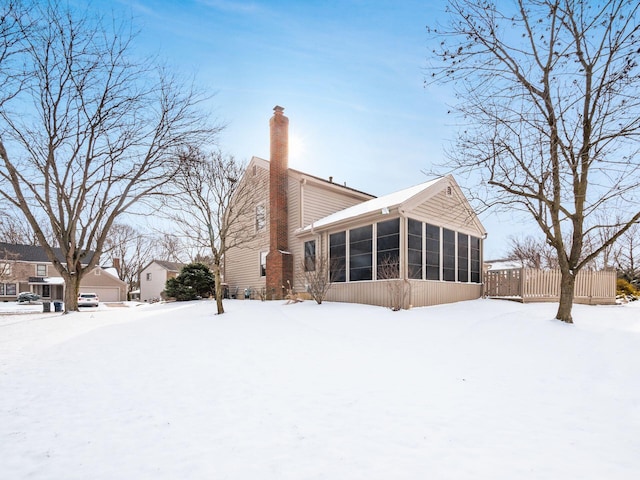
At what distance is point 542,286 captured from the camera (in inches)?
566

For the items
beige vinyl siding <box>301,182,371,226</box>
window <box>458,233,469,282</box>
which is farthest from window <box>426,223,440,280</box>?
beige vinyl siding <box>301,182,371,226</box>

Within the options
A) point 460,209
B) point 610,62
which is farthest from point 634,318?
point 610,62

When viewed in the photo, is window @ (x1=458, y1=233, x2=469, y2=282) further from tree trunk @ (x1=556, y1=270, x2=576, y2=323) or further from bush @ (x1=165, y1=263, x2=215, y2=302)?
bush @ (x1=165, y1=263, x2=215, y2=302)

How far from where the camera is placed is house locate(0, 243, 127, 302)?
39.0 m

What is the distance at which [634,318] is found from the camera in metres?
10.8

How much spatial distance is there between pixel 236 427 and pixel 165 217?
13456 millimetres

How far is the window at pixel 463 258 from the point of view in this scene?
14.5m

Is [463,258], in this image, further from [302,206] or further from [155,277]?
[155,277]

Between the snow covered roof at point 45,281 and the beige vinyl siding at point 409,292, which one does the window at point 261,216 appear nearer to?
the beige vinyl siding at point 409,292

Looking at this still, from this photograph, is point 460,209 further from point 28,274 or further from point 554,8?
point 28,274

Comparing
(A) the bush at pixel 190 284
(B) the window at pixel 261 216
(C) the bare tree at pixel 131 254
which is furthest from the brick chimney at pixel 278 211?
(C) the bare tree at pixel 131 254

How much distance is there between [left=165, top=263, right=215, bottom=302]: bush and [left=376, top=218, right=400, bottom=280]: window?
12.2 metres

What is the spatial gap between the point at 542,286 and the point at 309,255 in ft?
32.1

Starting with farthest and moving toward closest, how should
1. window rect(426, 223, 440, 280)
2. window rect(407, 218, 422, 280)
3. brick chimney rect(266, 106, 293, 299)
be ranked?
1. brick chimney rect(266, 106, 293, 299)
2. window rect(426, 223, 440, 280)
3. window rect(407, 218, 422, 280)
